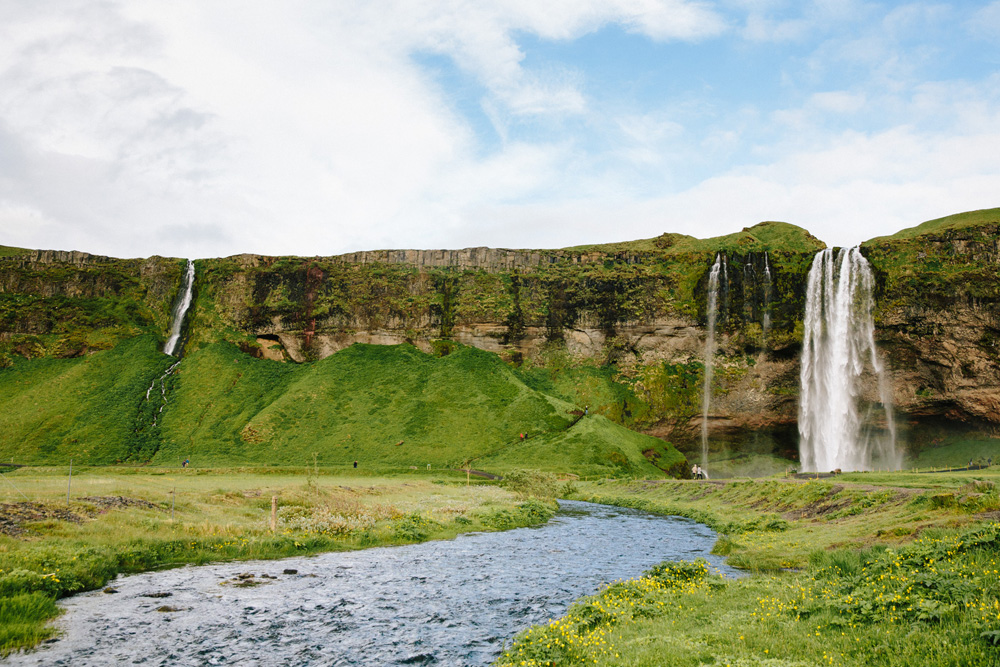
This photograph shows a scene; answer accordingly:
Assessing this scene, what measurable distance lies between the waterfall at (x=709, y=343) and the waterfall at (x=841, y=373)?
13.8 meters

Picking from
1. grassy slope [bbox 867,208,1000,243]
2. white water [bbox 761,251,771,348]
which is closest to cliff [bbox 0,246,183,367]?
white water [bbox 761,251,771,348]

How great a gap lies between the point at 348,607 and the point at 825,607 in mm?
13144

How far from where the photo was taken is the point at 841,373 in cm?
8469

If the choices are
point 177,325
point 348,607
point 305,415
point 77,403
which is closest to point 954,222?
point 305,415

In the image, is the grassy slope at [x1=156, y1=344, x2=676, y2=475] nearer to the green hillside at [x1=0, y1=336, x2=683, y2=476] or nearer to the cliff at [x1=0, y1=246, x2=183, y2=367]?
the green hillside at [x1=0, y1=336, x2=683, y2=476]

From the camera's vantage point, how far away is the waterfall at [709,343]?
9631 centimetres

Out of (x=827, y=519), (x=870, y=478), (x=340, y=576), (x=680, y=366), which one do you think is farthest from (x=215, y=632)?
(x=680, y=366)

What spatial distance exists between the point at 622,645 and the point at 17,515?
24.0m

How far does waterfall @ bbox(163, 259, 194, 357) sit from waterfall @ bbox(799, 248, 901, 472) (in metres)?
110

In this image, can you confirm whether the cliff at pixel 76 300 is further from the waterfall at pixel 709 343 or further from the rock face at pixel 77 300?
the waterfall at pixel 709 343

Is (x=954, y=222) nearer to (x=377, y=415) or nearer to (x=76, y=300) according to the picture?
(x=377, y=415)

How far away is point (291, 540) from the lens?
27.6 metres

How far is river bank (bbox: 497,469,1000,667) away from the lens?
10203 millimetres

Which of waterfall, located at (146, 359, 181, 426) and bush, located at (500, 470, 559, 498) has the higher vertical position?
waterfall, located at (146, 359, 181, 426)
